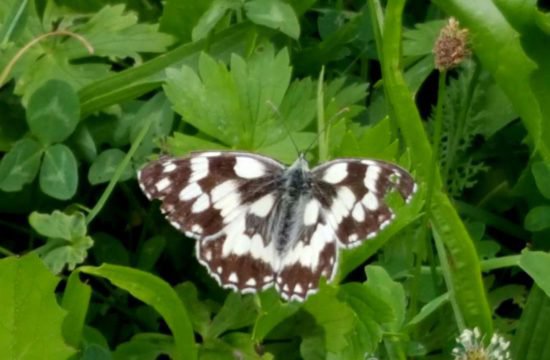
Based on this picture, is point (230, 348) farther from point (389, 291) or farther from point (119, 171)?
point (119, 171)

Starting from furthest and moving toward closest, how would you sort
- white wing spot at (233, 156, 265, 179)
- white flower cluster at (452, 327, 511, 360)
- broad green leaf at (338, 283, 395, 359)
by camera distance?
white wing spot at (233, 156, 265, 179) → broad green leaf at (338, 283, 395, 359) → white flower cluster at (452, 327, 511, 360)

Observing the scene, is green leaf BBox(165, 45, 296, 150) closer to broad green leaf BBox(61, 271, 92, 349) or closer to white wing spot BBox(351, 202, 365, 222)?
white wing spot BBox(351, 202, 365, 222)

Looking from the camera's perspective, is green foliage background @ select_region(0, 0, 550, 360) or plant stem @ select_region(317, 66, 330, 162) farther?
plant stem @ select_region(317, 66, 330, 162)

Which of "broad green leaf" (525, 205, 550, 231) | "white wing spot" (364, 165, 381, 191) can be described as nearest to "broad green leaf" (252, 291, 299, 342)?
"white wing spot" (364, 165, 381, 191)

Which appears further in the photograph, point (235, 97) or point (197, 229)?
point (235, 97)

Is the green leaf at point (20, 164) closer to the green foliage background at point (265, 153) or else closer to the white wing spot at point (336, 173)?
the green foliage background at point (265, 153)

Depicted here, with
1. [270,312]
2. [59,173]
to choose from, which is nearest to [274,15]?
[59,173]

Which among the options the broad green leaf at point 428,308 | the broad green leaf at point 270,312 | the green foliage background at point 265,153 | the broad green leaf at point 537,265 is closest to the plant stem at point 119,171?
the green foliage background at point 265,153
